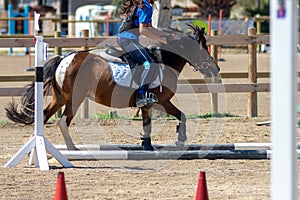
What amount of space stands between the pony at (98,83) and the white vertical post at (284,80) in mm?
6382

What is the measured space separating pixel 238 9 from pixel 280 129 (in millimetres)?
46918

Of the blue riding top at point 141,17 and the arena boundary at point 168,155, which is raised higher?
the blue riding top at point 141,17

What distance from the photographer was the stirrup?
10.7m

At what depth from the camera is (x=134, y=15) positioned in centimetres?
1052

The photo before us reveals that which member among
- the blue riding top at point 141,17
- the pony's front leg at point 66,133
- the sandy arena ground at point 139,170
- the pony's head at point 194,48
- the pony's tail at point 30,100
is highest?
the blue riding top at point 141,17

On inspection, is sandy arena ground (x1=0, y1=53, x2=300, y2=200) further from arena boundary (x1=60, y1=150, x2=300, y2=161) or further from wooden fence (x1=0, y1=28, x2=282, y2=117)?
wooden fence (x1=0, y1=28, x2=282, y2=117)

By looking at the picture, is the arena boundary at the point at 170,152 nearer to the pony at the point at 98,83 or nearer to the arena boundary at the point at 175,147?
the arena boundary at the point at 175,147

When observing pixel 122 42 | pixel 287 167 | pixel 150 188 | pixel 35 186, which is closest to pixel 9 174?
pixel 35 186

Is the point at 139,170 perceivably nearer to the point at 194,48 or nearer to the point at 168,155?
the point at 168,155

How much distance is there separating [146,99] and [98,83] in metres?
0.69

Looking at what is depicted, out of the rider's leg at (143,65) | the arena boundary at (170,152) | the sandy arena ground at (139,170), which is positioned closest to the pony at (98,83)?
the rider's leg at (143,65)

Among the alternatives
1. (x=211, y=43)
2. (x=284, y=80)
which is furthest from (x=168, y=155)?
(x=284, y=80)

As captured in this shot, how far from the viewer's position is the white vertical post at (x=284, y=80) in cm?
426

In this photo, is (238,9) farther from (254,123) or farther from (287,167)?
(287,167)
